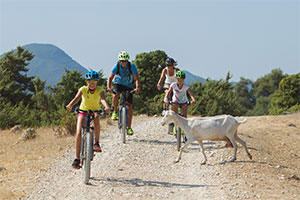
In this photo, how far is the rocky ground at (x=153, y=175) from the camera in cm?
637

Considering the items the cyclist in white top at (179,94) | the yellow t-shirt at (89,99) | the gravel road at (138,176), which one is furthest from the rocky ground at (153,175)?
the yellow t-shirt at (89,99)

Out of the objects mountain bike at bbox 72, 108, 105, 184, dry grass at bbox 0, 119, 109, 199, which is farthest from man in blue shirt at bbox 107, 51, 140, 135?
mountain bike at bbox 72, 108, 105, 184

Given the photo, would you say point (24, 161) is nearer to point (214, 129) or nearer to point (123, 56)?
point (123, 56)

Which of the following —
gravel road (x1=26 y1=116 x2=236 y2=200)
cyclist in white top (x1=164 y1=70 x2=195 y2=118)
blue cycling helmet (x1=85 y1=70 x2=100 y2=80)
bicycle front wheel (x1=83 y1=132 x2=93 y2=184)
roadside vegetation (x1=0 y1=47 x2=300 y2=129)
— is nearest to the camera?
gravel road (x1=26 y1=116 x2=236 y2=200)

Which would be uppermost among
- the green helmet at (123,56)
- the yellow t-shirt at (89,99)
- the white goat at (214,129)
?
the green helmet at (123,56)

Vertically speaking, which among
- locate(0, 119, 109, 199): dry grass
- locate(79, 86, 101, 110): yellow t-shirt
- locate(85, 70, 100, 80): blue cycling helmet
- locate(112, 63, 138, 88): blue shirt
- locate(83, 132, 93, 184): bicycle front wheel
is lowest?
locate(0, 119, 109, 199): dry grass

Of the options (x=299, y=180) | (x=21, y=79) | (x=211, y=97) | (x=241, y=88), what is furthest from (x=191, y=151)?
(x=241, y=88)

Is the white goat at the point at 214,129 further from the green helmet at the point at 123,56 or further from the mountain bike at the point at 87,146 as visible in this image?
the green helmet at the point at 123,56

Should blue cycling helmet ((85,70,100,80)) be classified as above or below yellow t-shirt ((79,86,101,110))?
→ above

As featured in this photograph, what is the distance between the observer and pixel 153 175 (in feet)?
24.8

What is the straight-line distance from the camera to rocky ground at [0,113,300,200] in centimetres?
637

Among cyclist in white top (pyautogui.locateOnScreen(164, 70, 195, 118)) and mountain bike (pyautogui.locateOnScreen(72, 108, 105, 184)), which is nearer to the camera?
mountain bike (pyautogui.locateOnScreen(72, 108, 105, 184))

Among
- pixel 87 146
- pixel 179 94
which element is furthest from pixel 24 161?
pixel 179 94

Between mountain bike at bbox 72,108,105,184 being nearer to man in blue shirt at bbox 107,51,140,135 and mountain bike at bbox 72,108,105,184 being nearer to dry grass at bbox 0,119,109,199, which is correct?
dry grass at bbox 0,119,109,199
